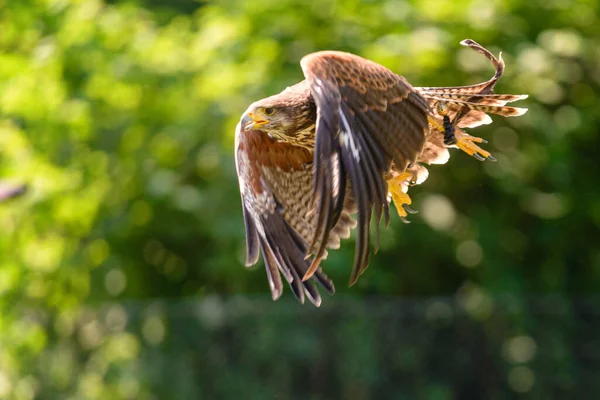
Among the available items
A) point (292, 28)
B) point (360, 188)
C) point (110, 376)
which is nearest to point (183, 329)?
point (110, 376)

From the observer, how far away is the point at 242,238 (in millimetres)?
7660

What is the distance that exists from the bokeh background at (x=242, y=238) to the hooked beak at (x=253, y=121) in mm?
2982

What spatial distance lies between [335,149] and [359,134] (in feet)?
0.45

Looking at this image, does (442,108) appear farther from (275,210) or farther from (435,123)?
(275,210)

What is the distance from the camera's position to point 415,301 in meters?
7.97

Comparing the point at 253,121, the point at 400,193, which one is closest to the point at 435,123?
the point at 400,193

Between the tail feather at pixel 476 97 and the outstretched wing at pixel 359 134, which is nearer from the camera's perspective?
the outstretched wing at pixel 359 134

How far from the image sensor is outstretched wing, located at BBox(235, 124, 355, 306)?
15.8 feet

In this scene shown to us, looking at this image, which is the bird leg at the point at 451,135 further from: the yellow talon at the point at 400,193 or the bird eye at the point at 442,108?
the yellow talon at the point at 400,193

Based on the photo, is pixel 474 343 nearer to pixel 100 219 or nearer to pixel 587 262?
pixel 587 262

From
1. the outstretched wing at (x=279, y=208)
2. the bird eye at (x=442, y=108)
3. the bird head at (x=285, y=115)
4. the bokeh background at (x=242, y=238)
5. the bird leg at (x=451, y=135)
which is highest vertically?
the bird head at (x=285, y=115)

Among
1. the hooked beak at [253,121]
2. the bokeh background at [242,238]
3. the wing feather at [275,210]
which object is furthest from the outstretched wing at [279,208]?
the bokeh background at [242,238]

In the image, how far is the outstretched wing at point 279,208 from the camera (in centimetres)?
482

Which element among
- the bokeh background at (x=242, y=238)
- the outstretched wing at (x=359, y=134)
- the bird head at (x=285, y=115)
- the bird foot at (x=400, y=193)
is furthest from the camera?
the bokeh background at (x=242, y=238)
